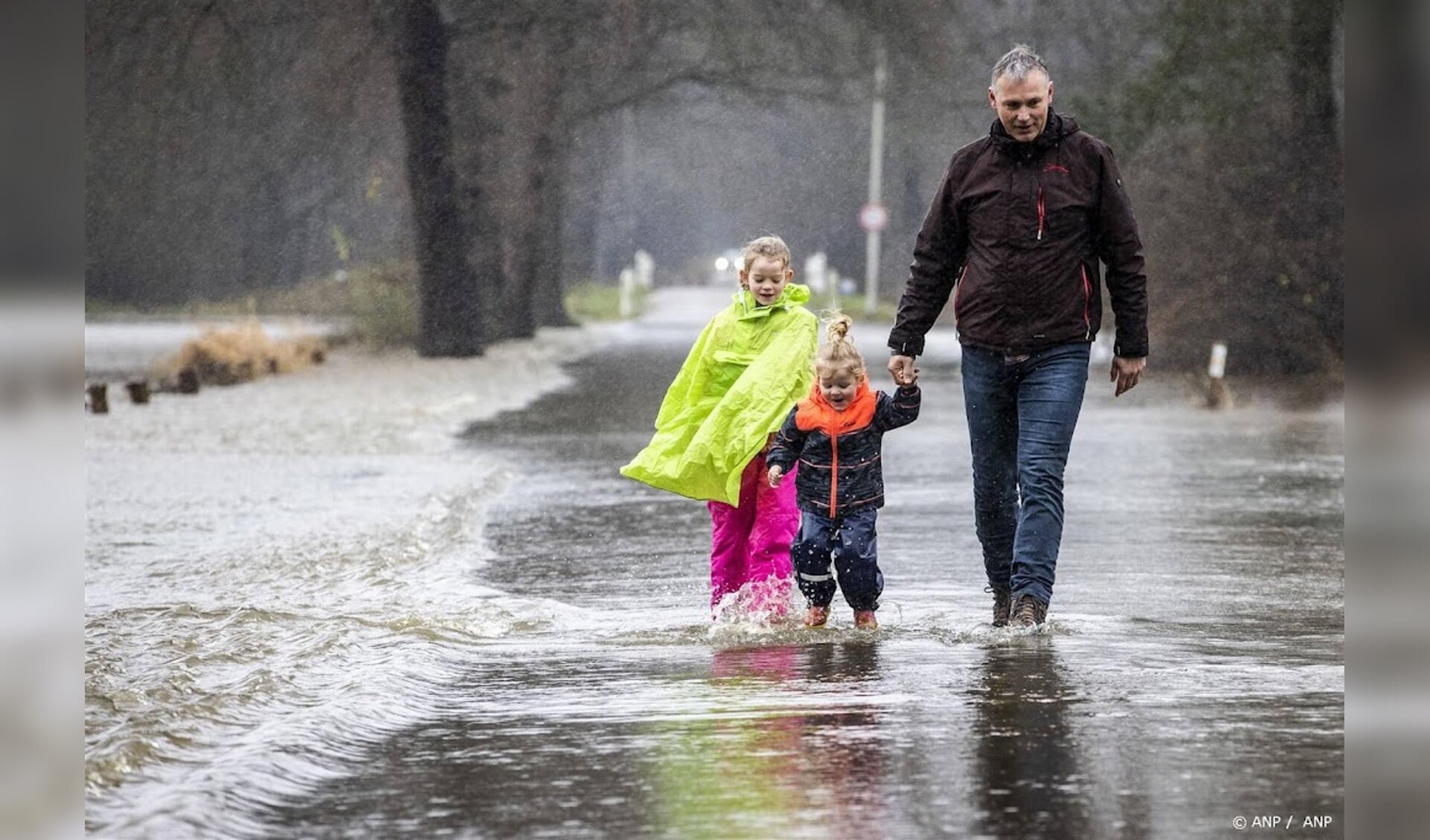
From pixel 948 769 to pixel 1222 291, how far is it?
18.5m

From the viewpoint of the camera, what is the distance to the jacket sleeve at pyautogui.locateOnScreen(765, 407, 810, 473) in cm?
737

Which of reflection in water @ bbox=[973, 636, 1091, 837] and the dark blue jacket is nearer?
reflection in water @ bbox=[973, 636, 1091, 837]

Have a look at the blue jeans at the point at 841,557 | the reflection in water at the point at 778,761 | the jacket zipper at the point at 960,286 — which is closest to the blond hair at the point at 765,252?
the jacket zipper at the point at 960,286

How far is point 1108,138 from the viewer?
2580 centimetres

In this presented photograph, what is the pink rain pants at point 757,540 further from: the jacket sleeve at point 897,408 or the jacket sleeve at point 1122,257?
the jacket sleeve at point 1122,257

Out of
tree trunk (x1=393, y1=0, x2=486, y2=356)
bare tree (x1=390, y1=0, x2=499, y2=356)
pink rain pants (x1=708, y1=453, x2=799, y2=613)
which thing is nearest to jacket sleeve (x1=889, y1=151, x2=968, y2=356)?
pink rain pants (x1=708, y1=453, x2=799, y2=613)

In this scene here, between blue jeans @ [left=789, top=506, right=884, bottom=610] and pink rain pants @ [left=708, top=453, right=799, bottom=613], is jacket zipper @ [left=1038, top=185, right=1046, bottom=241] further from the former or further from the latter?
pink rain pants @ [left=708, top=453, right=799, bottom=613]

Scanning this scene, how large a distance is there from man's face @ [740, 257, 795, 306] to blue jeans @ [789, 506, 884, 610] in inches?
33.1

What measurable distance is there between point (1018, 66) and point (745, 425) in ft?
5.44

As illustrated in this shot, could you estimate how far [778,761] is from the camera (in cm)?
529

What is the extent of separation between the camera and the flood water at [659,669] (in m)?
4.89

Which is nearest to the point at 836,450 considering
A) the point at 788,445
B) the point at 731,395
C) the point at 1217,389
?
the point at 788,445
